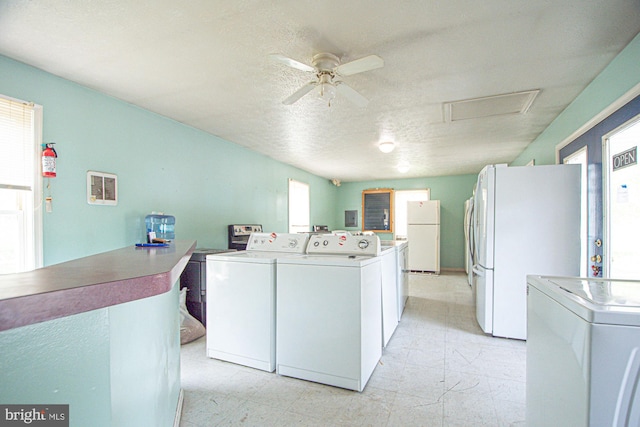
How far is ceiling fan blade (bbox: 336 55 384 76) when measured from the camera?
182 cm

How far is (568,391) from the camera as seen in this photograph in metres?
0.98

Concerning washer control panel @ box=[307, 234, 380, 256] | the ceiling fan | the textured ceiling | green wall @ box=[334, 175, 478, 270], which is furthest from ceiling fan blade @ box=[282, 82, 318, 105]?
green wall @ box=[334, 175, 478, 270]

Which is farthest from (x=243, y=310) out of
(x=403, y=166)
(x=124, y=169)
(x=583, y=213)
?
(x=403, y=166)

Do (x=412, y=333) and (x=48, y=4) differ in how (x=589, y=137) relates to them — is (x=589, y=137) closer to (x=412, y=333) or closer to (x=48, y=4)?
(x=412, y=333)

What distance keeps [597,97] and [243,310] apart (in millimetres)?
3413

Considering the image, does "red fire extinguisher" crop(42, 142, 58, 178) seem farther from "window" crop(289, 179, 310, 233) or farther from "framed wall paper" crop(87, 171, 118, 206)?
"window" crop(289, 179, 310, 233)

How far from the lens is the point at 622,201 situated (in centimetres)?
219

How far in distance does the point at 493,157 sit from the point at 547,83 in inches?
122

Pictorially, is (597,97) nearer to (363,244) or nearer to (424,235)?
(363,244)

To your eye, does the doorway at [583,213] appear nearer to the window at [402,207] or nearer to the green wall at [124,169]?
the green wall at [124,169]

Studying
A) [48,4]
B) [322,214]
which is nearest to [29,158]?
[48,4]

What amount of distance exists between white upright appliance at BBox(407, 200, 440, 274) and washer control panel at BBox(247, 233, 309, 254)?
4844 millimetres

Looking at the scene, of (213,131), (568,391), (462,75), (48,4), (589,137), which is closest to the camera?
(568,391)

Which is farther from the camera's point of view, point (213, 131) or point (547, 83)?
point (213, 131)
